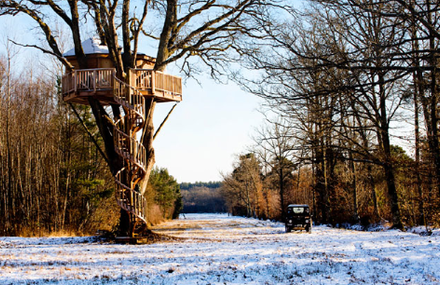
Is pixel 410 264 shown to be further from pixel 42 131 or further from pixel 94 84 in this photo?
pixel 42 131

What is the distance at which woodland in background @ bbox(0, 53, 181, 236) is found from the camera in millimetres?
25406

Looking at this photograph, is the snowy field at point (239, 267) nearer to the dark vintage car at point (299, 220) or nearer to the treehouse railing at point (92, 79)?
the treehouse railing at point (92, 79)

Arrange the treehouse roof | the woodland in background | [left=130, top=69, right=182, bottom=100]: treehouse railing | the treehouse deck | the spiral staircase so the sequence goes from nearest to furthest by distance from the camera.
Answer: the spiral staircase
the treehouse deck
[left=130, top=69, right=182, bottom=100]: treehouse railing
the treehouse roof
the woodland in background

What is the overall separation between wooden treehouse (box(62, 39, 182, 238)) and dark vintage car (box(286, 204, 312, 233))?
10.3m

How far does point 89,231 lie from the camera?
95.9 feet

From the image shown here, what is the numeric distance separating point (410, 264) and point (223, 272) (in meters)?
4.48

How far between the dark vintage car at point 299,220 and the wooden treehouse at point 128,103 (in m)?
10.3

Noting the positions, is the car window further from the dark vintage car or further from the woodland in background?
the woodland in background

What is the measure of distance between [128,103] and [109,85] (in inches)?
53.7

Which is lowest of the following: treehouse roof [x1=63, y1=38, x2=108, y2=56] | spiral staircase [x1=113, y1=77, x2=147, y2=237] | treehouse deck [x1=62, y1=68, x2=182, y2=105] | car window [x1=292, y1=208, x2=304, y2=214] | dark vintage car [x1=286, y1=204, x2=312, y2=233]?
dark vintage car [x1=286, y1=204, x2=312, y2=233]

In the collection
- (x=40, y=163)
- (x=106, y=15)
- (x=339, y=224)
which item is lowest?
(x=339, y=224)

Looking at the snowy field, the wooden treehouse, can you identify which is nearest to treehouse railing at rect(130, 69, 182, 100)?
the wooden treehouse

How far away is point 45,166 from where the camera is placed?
2773 cm

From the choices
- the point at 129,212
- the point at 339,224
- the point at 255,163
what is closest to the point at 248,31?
the point at 129,212
